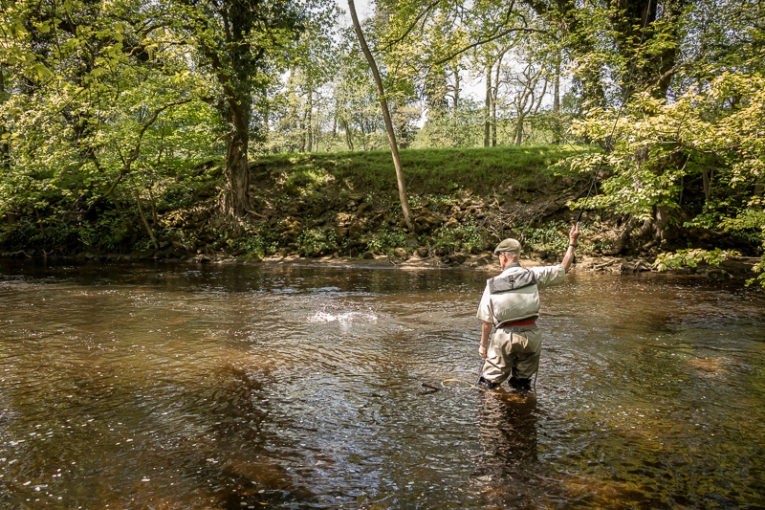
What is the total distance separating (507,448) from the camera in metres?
4.73

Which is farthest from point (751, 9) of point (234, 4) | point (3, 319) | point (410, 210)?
point (3, 319)

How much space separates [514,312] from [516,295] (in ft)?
0.63

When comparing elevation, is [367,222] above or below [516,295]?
above

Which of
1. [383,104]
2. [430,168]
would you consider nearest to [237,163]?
[383,104]

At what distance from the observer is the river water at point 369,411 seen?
405 cm

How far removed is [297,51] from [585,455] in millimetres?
17966

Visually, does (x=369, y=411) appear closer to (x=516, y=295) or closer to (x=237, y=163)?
(x=516, y=295)

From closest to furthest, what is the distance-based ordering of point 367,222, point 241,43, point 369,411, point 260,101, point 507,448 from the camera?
point 507,448 < point 369,411 < point 241,43 < point 260,101 < point 367,222

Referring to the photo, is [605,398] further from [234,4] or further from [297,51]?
[234,4]

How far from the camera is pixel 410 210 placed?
2092 centimetres

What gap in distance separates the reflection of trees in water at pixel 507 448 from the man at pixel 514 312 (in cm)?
36

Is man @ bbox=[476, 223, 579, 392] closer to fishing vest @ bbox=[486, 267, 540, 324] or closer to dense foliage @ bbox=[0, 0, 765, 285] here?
fishing vest @ bbox=[486, 267, 540, 324]

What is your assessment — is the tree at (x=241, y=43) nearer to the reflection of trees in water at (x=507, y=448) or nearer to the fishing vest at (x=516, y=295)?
the fishing vest at (x=516, y=295)

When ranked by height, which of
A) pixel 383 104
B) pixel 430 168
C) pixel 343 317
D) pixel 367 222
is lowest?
pixel 343 317
